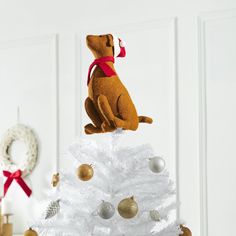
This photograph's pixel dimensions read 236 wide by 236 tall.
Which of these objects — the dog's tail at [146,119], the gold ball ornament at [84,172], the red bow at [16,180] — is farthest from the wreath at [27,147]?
the gold ball ornament at [84,172]

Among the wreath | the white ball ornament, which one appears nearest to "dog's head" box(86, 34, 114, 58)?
the white ball ornament

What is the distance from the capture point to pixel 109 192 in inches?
63.7

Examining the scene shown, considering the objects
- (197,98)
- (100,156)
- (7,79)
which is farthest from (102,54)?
(7,79)

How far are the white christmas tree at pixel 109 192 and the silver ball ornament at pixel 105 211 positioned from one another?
0.16ft

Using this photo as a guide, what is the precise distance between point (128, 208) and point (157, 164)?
0.19 metres

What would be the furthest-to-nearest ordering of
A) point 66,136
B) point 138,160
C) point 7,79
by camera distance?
point 7,79
point 66,136
point 138,160

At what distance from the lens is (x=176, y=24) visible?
107 inches

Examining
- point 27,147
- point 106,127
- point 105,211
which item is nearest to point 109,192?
point 105,211

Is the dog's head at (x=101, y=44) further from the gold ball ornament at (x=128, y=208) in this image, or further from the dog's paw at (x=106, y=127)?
the gold ball ornament at (x=128, y=208)

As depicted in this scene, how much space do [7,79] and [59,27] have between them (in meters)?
0.52

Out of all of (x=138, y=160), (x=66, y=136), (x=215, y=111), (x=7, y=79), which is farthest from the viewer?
(x=7, y=79)

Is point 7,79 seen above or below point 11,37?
below

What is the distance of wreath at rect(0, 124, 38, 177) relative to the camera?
3160 mm

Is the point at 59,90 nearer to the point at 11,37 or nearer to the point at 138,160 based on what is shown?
the point at 11,37
